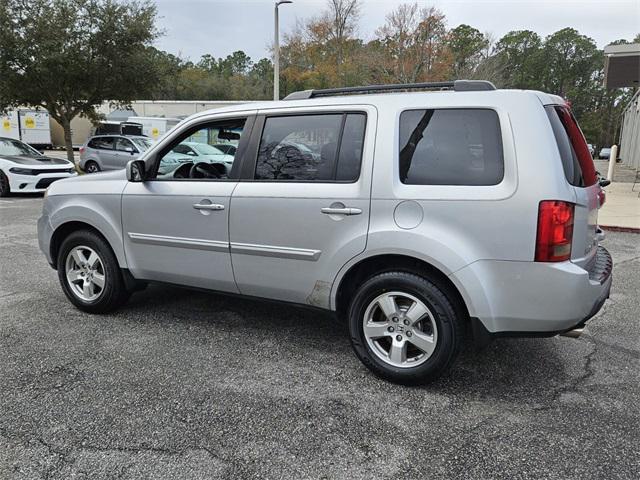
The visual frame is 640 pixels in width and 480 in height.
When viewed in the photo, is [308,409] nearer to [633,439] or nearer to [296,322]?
[296,322]

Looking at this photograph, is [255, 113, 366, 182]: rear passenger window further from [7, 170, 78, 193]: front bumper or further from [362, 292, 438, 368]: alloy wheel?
[7, 170, 78, 193]: front bumper

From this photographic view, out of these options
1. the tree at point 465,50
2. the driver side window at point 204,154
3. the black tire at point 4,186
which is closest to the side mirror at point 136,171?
the driver side window at point 204,154

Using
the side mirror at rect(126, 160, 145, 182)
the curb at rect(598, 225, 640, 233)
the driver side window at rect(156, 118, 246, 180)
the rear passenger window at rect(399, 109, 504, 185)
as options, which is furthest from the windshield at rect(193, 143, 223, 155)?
the curb at rect(598, 225, 640, 233)

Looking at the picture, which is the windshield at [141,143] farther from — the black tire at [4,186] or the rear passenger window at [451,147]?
the rear passenger window at [451,147]

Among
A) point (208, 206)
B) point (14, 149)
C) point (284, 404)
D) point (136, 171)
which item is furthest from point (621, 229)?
point (14, 149)

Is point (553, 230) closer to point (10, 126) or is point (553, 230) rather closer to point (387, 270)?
point (387, 270)

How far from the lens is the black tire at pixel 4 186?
12.7m

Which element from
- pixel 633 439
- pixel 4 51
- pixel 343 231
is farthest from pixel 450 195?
pixel 4 51

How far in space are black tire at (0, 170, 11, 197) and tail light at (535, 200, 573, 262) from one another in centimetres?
1360

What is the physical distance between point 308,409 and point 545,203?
5.74 ft

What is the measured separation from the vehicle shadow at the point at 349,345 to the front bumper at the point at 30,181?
9.63 metres

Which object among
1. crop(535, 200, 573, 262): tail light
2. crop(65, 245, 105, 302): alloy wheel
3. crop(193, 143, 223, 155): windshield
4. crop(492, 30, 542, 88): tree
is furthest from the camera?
crop(492, 30, 542, 88): tree

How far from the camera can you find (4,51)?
1638cm

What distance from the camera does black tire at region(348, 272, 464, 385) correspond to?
9.71 feet
